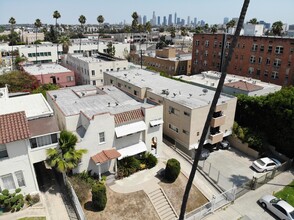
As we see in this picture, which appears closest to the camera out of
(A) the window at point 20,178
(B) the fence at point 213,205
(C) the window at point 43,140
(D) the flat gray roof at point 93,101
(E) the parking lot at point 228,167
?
(A) the window at point 20,178

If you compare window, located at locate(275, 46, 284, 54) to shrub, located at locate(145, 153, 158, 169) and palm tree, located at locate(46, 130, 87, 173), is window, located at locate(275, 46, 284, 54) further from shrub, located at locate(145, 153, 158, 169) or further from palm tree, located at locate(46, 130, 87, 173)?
palm tree, located at locate(46, 130, 87, 173)

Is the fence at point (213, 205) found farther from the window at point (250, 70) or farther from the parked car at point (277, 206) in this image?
the window at point (250, 70)

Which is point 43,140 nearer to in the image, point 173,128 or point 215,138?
point 173,128

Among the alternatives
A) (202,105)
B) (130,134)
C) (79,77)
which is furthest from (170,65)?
(130,134)

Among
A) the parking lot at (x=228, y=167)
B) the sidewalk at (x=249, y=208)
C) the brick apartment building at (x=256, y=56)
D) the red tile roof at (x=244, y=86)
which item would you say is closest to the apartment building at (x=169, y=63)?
the brick apartment building at (x=256, y=56)

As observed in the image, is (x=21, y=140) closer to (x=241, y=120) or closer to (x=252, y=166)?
(x=252, y=166)

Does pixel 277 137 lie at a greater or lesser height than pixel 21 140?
lesser
